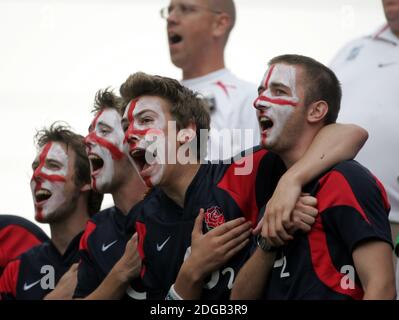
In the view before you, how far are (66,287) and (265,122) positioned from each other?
1.39 metres

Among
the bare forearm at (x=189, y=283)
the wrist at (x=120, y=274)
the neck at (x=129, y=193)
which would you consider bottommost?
the wrist at (x=120, y=274)

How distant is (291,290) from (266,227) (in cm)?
24

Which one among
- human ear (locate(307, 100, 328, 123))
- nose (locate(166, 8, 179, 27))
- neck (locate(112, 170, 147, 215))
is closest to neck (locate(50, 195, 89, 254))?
neck (locate(112, 170, 147, 215))

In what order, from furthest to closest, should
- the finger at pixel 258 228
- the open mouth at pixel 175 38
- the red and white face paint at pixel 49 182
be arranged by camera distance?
the open mouth at pixel 175 38
the red and white face paint at pixel 49 182
the finger at pixel 258 228

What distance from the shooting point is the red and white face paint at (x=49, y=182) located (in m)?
5.43

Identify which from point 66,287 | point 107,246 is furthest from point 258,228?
point 66,287

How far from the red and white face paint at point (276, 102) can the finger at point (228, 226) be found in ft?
0.98

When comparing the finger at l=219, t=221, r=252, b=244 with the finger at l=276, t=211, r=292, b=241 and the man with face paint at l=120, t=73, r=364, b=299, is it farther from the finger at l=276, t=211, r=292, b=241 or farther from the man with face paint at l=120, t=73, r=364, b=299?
the finger at l=276, t=211, r=292, b=241

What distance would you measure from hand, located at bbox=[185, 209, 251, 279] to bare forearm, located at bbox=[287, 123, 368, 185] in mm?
323

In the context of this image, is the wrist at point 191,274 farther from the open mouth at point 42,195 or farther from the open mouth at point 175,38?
the open mouth at point 175,38

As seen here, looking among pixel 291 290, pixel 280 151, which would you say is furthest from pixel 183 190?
pixel 291 290

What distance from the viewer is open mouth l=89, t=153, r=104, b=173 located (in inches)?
199

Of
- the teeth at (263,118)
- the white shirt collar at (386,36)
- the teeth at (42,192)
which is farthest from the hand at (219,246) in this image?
the white shirt collar at (386,36)

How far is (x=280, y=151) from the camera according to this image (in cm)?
413
